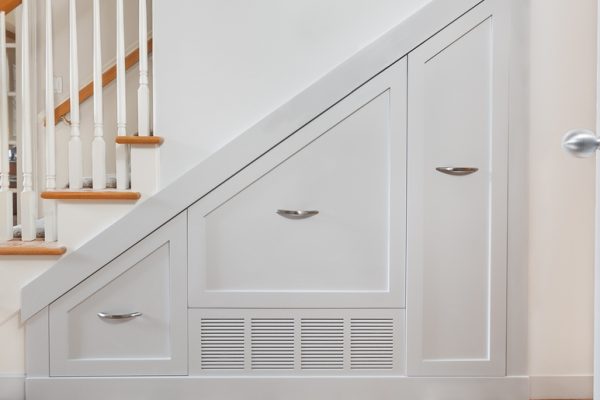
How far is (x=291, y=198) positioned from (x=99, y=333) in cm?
87

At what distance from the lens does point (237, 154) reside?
1.80m

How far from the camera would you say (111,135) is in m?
2.68

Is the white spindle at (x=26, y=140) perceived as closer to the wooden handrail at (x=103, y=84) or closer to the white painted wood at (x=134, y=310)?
the white painted wood at (x=134, y=310)

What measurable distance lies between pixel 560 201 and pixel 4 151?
6.93 ft

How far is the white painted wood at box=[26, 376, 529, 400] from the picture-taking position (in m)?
1.79

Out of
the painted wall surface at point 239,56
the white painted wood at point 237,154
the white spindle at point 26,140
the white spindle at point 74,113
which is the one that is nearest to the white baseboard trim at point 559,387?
the white painted wood at point 237,154

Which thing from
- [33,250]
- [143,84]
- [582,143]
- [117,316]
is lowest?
[117,316]

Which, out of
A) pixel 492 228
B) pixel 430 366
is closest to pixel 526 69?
pixel 492 228

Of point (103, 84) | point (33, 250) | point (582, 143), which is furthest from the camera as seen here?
point (103, 84)

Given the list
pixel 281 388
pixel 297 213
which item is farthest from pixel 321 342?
pixel 297 213

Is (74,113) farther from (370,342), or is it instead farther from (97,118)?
(370,342)

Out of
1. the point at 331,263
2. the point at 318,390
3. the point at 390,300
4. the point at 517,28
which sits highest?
the point at 517,28

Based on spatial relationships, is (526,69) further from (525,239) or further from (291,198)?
(291,198)

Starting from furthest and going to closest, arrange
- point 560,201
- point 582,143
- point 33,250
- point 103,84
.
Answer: point 103,84
point 560,201
point 33,250
point 582,143
